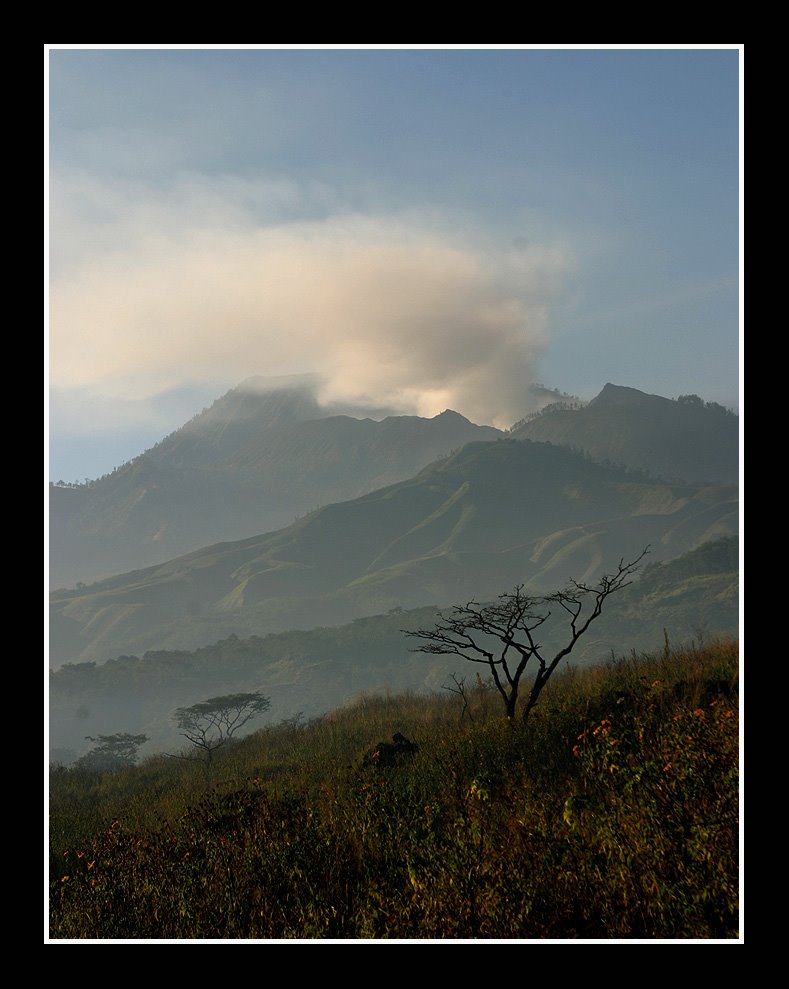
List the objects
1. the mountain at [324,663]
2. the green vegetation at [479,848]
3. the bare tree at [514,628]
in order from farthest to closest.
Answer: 1. the mountain at [324,663]
2. the bare tree at [514,628]
3. the green vegetation at [479,848]

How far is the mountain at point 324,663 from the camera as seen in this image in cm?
9244

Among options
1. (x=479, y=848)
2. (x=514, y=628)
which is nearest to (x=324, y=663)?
(x=514, y=628)

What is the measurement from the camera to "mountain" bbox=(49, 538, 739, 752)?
92.4 meters

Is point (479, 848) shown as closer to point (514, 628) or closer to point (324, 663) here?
point (514, 628)

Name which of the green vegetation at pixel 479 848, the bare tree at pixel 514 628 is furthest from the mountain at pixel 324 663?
the green vegetation at pixel 479 848

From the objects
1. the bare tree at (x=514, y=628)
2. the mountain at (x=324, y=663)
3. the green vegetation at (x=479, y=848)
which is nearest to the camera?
the green vegetation at (x=479, y=848)

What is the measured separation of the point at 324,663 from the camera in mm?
117750

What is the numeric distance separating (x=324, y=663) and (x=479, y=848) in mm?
Answer: 116199

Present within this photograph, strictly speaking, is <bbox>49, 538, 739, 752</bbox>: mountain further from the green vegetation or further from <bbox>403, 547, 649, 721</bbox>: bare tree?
the green vegetation

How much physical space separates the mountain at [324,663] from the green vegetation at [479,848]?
8063 centimetres

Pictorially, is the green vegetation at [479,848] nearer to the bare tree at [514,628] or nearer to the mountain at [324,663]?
the bare tree at [514,628]
